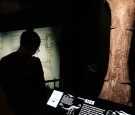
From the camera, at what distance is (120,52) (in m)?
2.70

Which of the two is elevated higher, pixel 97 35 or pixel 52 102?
pixel 97 35

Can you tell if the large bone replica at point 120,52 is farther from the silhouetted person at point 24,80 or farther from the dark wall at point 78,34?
the dark wall at point 78,34

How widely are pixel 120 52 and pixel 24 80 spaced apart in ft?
2.81

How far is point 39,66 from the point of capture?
2.63m

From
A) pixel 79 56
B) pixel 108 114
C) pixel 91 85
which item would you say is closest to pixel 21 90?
pixel 108 114

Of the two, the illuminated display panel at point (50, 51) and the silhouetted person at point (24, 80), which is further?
the illuminated display panel at point (50, 51)

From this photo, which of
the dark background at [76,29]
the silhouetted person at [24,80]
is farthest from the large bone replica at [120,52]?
the dark background at [76,29]

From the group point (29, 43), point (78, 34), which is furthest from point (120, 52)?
point (78, 34)

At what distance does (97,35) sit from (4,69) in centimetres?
169

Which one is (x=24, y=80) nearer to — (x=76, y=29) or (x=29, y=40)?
(x=29, y=40)

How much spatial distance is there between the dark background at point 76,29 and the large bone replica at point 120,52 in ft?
3.04

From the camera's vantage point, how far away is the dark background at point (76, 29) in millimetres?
3859

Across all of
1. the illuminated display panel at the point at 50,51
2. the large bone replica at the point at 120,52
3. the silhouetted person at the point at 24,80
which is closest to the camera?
the silhouetted person at the point at 24,80

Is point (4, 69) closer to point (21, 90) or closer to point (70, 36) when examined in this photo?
point (21, 90)
